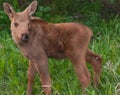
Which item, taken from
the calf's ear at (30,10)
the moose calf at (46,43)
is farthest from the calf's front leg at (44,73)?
the calf's ear at (30,10)

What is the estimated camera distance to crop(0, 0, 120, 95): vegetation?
27.1 feet

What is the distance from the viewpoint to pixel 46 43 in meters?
8.21

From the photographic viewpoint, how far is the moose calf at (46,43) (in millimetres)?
8031

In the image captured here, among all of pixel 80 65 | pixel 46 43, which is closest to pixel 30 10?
pixel 46 43

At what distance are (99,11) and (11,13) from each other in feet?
16.4

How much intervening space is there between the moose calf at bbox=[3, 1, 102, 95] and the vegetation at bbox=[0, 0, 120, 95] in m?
0.22

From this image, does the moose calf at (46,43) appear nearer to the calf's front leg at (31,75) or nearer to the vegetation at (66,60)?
the calf's front leg at (31,75)

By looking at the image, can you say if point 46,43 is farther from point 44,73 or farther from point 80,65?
point 80,65

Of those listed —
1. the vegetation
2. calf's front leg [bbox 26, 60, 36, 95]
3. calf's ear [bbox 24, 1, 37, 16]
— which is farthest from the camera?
calf's front leg [bbox 26, 60, 36, 95]

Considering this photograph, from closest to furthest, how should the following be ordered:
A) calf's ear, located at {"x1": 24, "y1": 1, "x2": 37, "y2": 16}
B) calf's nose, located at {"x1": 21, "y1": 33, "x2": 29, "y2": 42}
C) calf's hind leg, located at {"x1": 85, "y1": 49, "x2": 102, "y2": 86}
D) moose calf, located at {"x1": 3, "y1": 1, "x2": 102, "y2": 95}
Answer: calf's nose, located at {"x1": 21, "y1": 33, "x2": 29, "y2": 42} → moose calf, located at {"x1": 3, "y1": 1, "x2": 102, "y2": 95} → calf's ear, located at {"x1": 24, "y1": 1, "x2": 37, "y2": 16} → calf's hind leg, located at {"x1": 85, "y1": 49, "x2": 102, "y2": 86}

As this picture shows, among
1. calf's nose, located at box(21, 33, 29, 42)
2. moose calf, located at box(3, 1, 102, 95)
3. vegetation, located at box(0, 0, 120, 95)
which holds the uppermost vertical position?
calf's nose, located at box(21, 33, 29, 42)

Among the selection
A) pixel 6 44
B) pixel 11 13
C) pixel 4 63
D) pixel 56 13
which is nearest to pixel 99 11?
pixel 56 13

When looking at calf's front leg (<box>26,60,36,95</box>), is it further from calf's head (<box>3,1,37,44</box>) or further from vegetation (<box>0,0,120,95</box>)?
calf's head (<box>3,1,37,44</box>)

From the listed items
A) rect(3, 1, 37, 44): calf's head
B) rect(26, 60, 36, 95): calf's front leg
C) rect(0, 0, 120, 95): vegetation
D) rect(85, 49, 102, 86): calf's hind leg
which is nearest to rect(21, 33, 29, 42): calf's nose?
rect(3, 1, 37, 44): calf's head
